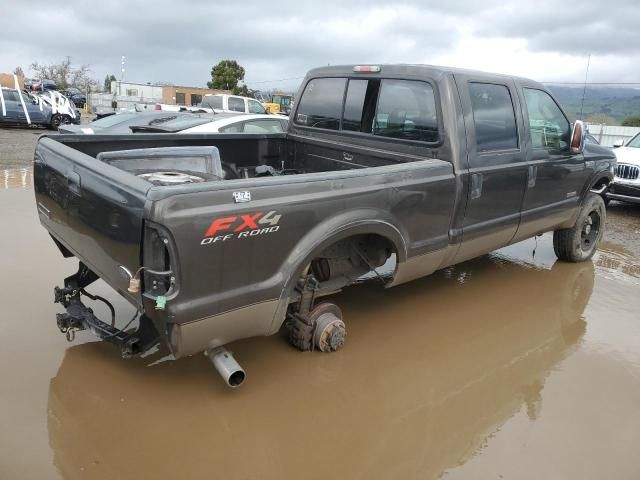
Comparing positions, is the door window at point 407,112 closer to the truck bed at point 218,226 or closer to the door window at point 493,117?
the door window at point 493,117

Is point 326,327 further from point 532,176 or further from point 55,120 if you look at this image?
point 55,120

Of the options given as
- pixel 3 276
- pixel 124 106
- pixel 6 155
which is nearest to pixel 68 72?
pixel 124 106

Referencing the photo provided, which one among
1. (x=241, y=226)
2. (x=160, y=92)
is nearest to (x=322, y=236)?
(x=241, y=226)

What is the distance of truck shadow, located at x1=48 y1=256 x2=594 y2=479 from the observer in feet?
8.71

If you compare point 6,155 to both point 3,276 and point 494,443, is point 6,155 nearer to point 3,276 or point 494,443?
point 3,276

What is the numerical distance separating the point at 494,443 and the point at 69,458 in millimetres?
2204

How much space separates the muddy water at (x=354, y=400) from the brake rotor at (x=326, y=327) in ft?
0.41

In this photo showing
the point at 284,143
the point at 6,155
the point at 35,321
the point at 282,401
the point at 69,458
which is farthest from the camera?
the point at 6,155

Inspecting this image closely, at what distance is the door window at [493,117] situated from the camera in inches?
162

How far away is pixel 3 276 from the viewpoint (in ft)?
15.1

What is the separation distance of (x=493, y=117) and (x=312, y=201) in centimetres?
210

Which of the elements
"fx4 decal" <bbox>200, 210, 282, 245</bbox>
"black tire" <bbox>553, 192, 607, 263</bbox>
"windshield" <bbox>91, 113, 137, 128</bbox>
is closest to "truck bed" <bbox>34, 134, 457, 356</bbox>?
"fx4 decal" <bbox>200, 210, 282, 245</bbox>

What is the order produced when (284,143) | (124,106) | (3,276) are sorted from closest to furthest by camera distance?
(3,276), (284,143), (124,106)

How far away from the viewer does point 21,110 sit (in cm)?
1931
